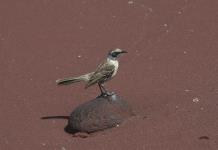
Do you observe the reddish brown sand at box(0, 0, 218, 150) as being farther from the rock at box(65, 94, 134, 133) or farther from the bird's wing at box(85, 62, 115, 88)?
the bird's wing at box(85, 62, 115, 88)

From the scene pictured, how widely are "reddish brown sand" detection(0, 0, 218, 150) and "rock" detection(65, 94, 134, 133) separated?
0.74ft

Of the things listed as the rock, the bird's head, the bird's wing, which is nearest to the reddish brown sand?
the rock

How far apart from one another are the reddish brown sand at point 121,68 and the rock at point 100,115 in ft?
0.74

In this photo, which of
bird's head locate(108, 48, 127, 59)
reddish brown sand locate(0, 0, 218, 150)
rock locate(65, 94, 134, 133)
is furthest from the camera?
rock locate(65, 94, 134, 133)

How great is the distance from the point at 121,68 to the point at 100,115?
4480 mm

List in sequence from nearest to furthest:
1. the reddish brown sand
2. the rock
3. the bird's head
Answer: the bird's head
the reddish brown sand
the rock

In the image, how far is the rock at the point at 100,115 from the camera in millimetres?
14492

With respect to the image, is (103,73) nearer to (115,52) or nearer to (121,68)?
(115,52)

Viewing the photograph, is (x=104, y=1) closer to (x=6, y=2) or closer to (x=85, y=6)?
(x=85, y=6)

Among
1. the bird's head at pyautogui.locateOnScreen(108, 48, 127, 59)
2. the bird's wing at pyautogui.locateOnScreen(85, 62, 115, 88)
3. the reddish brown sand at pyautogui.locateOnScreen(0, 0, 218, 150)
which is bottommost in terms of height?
the reddish brown sand at pyautogui.locateOnScreen(0, 0, 218, 150)

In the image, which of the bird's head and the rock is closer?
the bird's head

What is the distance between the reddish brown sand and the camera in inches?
561

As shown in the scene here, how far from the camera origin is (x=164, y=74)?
1778cm

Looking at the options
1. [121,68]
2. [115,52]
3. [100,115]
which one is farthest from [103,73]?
[121,68]
